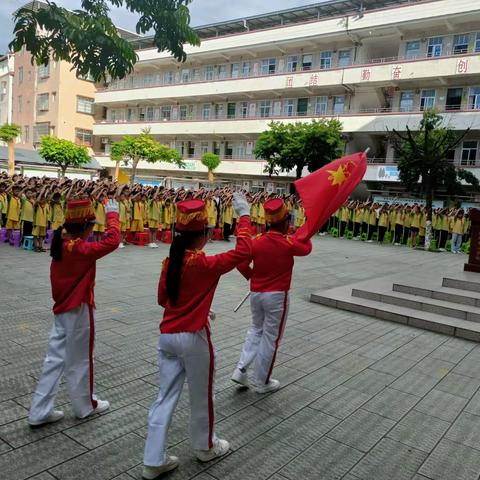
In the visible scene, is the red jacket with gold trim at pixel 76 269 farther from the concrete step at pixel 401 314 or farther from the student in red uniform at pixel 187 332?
the concrete step at pixel 401 314

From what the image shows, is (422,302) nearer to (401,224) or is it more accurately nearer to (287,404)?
(287,404)

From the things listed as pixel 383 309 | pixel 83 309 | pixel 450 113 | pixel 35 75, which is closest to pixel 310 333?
pixel 383 309

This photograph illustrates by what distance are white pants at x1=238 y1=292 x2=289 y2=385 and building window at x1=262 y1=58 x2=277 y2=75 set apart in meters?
33.9

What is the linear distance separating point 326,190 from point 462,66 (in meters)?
26.7

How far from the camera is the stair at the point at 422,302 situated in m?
6.84

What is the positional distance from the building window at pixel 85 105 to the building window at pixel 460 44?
1314 inches

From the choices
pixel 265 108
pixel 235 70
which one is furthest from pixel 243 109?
pixel 235 70

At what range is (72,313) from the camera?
339 centimetres

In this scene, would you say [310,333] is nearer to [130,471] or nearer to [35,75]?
[130,471]

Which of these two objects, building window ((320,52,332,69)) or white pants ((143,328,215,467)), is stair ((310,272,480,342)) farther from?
building window ((320,52,332,69))

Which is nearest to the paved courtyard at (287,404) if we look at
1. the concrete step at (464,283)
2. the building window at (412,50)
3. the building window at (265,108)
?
the concrete step at (464,283)

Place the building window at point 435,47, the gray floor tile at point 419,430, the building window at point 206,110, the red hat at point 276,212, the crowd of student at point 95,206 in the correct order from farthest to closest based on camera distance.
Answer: the building window at point 206,110 → the building window at point 435,47 → the crowd of student at point 95,206 → the red hat at point 276,212 → the gray floor tile at point 419,430

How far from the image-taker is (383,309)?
7.35 meters

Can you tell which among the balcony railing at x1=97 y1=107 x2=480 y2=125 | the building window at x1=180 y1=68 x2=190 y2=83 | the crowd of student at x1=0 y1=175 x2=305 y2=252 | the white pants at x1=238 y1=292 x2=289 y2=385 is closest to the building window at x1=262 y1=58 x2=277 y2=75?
the balcony railing at x1=97 y1=107 x2=480 y2=125
